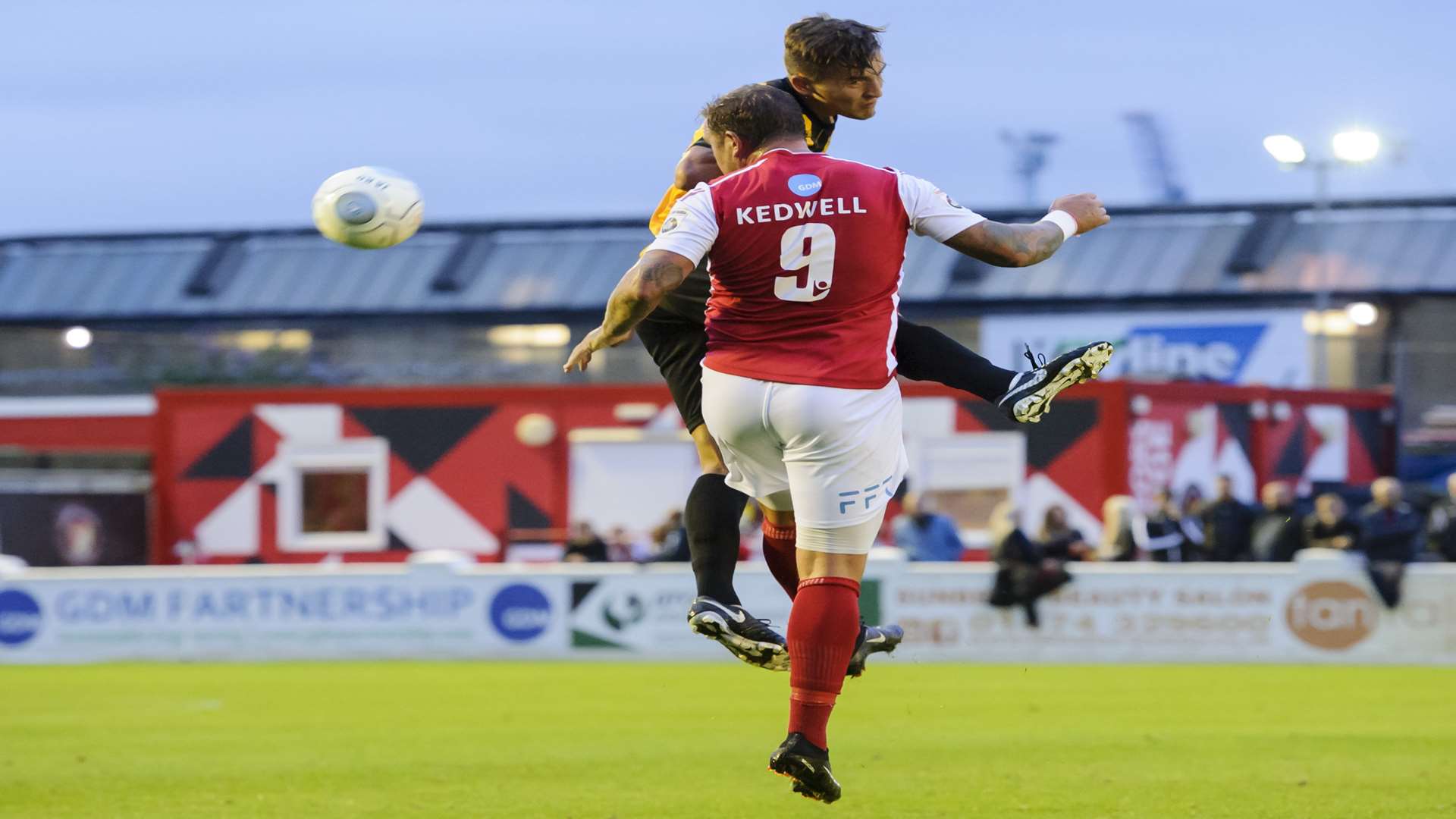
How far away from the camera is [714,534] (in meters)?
7.34

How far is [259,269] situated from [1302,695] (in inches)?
1575

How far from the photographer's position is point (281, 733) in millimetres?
13258

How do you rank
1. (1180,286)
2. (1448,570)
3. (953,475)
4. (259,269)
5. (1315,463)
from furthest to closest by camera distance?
(259,269) < (1180,286) < (1315,463) < (953,475) < (1448,570)

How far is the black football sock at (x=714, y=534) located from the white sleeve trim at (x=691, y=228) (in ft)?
4.15

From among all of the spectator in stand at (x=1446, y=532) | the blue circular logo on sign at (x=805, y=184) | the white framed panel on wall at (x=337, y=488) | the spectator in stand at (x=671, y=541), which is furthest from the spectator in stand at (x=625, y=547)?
the blue circular logo on sign at (x=805, y=184)

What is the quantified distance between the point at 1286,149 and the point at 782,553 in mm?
26483

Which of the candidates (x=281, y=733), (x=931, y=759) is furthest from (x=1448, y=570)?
(x=281, y=733)

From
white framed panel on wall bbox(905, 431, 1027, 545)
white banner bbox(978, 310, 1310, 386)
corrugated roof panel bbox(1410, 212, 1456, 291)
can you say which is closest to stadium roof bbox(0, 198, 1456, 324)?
corrugated roof panel bbox(1410, 212, 1456, 291)

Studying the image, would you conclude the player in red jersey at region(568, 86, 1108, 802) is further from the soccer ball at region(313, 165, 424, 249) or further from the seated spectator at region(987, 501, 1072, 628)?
the seated spectator at region(987, 501, 1072, 628)

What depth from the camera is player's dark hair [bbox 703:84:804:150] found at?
658 centimetres

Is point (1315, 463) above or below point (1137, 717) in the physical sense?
above

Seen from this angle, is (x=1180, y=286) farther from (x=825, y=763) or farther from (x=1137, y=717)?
(x=825, y=763)

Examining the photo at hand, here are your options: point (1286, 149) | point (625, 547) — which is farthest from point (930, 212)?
point (1286, 149)

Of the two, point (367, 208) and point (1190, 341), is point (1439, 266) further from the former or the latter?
point (367, 208)
